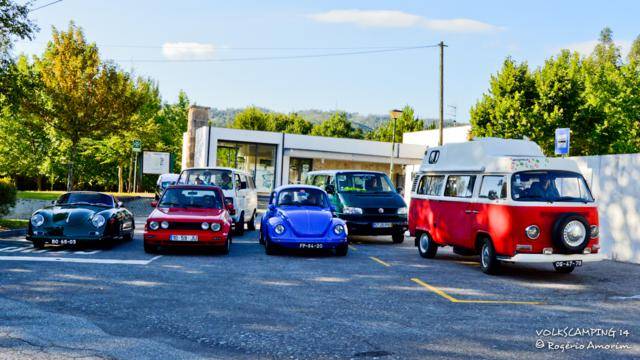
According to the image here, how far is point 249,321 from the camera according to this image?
6.57 meters

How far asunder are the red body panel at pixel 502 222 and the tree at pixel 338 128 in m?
77.6

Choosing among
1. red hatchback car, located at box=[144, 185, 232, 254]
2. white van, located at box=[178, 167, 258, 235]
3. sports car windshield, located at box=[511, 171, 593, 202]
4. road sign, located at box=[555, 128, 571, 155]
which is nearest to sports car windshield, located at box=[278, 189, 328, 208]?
red hatchback car, located at box=[144, 185, 232, 254]

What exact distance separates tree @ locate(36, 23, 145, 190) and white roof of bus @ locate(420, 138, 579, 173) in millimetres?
20669

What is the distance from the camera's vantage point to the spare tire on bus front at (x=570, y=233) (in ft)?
32.7

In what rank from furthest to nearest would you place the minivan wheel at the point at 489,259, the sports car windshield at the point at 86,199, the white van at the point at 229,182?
the white van at the point at 229,182
the sports car windshield at the point at 86,199
the minivan wheel at the point at 489,259

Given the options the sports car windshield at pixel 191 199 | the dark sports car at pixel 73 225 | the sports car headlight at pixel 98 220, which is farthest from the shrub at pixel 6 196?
the sports car windshield at pixel 191 199

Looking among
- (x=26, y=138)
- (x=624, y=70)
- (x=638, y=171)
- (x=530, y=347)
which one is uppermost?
(x=624, y=70)

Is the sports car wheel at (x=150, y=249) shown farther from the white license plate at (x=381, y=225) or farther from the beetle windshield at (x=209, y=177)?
the white license plate at (x=381, y=225)

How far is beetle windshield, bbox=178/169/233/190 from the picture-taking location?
1770cm

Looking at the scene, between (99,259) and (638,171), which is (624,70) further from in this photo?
(99,259)

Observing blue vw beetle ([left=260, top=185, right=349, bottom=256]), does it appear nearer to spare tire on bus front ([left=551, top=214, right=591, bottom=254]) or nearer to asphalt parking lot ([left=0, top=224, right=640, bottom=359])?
asphalt parking lot ([left=0, top=224, right=640, bottom=359])

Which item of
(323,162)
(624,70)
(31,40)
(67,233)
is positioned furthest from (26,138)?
(624,70)

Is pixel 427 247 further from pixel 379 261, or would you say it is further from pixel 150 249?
pixel 150 249

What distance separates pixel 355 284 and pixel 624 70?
40.7 meters
